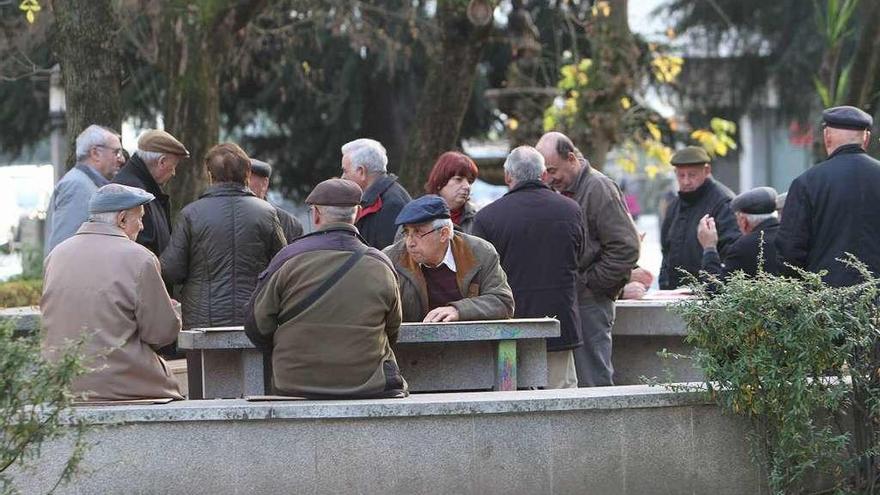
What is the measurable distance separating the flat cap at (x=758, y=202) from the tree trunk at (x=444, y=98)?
517 centimetres

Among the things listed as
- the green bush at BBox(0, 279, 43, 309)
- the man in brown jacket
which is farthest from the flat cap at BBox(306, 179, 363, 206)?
the green bush at BBox(0, 279, 43, 309)

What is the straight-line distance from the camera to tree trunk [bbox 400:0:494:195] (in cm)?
1470

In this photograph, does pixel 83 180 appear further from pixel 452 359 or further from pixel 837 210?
pixel 837 210

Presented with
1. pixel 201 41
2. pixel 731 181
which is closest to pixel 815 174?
pixel 201 41

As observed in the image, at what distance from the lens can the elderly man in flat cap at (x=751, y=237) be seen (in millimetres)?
9617

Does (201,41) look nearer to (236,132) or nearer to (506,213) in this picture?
(506,213)

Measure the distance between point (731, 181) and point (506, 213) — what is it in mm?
33194

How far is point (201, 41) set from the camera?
12.8 metres

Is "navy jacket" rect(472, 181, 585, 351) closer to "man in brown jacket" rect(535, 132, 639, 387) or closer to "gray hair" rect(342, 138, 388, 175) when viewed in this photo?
"man in brown jacket" rect(535, 132, 639, 387)

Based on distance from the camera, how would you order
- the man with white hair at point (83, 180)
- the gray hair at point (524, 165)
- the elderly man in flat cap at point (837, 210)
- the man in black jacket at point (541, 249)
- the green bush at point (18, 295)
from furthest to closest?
the green bush at point (18, 295) < the man with white hair at point (83, 180) < the gray hair at point (524, 165) < the man in black jacket at point (541, 249) < the elderly man in flat cap at point (837, 210)

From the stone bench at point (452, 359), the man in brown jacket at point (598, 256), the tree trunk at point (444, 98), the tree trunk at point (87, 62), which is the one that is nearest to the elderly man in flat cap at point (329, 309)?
the stone bench at point (452, 359)

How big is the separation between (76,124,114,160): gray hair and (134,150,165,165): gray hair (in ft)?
1.94

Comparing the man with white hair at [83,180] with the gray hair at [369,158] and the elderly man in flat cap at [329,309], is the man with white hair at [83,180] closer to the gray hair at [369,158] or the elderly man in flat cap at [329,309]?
the gray hair at [369,158]

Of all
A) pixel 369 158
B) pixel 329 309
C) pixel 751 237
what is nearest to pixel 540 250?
pixel 369 158
